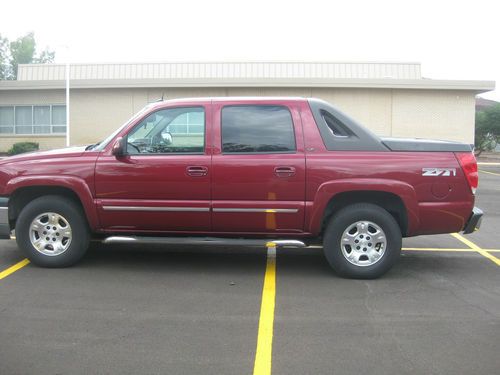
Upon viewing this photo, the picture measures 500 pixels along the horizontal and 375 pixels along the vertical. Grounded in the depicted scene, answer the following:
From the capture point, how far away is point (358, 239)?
5.86 meters

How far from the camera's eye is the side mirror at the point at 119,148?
5867mm

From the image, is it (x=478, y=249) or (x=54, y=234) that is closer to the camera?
(x=54, y=234)

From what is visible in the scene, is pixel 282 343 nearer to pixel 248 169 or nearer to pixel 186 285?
pixel 186 285

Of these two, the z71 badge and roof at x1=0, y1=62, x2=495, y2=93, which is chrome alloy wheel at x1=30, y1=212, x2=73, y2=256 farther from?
roof at x1=0, y1=62, x2=495, y2=93

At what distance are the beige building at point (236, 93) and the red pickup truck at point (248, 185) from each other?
792 inches

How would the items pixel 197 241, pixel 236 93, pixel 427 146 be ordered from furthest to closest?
pixel 236 93, pixel 197 241, pixel 427 146

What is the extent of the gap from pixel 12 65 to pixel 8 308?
73.8m

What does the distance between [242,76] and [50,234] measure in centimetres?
2397

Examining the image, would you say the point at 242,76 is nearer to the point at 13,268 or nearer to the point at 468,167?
the point at 13,268

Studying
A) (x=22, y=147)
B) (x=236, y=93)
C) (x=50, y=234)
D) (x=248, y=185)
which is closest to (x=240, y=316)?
(x=248, y=185)

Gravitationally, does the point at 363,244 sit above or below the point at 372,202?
below

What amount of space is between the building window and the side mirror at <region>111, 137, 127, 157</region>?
79.3 feet

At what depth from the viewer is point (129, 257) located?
6.89 m

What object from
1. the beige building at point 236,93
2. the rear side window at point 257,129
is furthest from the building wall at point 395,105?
the rear side window at point 257,129
